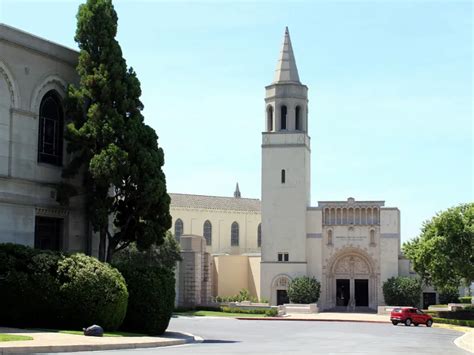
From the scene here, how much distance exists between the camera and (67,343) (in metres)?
23.2

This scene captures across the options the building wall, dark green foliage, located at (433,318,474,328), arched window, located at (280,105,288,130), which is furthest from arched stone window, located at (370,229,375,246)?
the building wall

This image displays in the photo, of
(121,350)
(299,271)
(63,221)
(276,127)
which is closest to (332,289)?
Result: (299,271)

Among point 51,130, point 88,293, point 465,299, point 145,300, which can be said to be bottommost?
point 465,299

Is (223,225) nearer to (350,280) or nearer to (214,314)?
(350,280)

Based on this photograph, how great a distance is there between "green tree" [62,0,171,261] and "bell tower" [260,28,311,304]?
41775 mm

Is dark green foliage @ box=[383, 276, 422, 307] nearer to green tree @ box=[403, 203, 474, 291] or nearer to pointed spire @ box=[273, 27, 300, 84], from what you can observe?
green tree @ box=[403, 203, 474, 291]

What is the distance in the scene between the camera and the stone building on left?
29.5m

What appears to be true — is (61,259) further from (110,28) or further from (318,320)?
(318,320)

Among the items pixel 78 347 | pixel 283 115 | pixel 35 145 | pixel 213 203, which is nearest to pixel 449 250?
pixel 283 115

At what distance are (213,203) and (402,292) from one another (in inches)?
1286

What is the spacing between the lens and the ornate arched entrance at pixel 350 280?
73625mm

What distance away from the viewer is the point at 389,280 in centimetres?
7131

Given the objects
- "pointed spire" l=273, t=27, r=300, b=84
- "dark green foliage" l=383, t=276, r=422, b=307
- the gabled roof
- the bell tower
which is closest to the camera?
"dark green foliage" l=383, t=276, r=422, b=307

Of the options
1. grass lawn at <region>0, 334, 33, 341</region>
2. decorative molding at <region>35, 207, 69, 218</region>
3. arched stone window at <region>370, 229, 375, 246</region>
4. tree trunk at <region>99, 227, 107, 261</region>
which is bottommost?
grass lawn at <region>0, 334, 33, 341</region>
